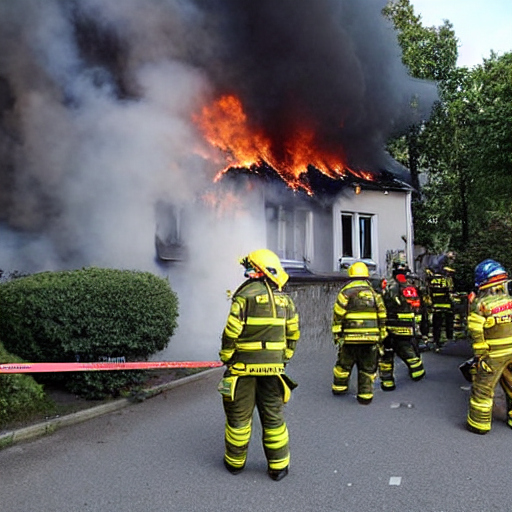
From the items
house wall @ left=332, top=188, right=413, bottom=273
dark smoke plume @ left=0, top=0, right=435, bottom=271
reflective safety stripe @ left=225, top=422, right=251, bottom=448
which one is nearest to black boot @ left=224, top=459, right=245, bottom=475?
reflective safety stripe @ left=225, top=422, right=251, bottom=448

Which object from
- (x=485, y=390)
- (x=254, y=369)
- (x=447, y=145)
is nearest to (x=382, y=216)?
(x=447, y=145)

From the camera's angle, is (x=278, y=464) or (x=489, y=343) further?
(x=489, y=343)

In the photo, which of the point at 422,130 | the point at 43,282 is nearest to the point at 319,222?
the point at 422,130

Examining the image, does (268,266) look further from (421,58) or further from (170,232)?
(421,58)

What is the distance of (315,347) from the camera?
9.17m

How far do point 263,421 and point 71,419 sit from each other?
2138 mm

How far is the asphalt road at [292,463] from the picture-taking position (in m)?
3.19

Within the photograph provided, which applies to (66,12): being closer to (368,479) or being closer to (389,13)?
(368,479)

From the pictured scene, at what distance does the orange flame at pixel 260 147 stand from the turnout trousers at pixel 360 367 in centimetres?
450

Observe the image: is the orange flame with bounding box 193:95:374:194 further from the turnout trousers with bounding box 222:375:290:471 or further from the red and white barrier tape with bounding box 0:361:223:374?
the turnout trousers with bounding box 222:375:290:471

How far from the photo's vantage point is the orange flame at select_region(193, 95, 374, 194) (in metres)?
9.42

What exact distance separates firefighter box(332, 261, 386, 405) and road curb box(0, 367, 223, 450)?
202 centimetres

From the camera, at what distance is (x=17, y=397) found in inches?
178

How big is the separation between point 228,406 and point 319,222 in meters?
7.74
